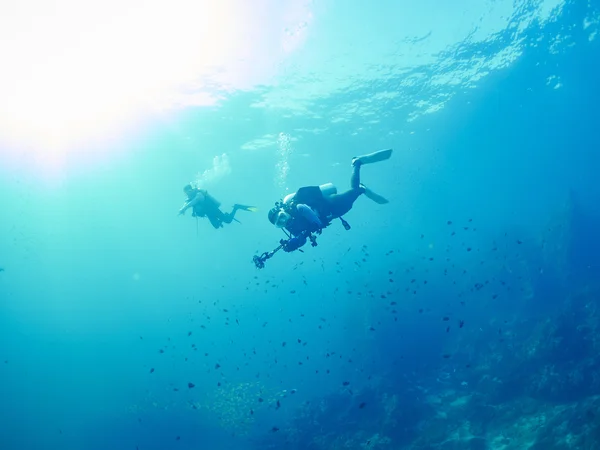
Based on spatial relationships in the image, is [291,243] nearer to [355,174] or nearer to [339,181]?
[355,174]

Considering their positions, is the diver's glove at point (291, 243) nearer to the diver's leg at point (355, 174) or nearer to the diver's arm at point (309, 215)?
the diver's arm at point (309, 215)

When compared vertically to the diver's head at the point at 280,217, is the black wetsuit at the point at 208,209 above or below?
above

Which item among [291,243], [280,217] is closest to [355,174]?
[280,217]

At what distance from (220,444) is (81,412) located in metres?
26.7

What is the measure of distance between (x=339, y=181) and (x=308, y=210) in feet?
126

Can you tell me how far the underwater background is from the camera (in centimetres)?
1723

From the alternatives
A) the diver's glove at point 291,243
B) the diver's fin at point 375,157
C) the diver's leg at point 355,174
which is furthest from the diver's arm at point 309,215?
the diver's fin at point 375,157

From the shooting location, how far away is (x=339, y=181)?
4631 centimetres

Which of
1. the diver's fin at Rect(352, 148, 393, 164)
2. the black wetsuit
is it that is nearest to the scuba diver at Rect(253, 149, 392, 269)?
the diver's fin at Rect(352, 148, 393, 164)

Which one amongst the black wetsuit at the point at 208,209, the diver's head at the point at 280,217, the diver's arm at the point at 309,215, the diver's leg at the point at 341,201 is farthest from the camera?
the black wetsuit at the point at 208,209

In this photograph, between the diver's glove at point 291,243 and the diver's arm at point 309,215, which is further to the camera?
the diver's arm at point 309,215

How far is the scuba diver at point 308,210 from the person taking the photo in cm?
863

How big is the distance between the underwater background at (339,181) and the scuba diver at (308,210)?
3405mm

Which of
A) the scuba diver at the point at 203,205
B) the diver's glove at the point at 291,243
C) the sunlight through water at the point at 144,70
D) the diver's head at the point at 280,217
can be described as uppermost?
the sunlight through water at the point at 144,70
